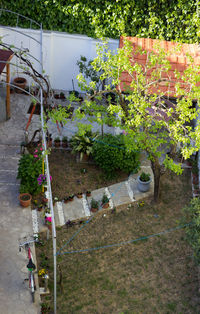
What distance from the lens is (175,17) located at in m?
14.7

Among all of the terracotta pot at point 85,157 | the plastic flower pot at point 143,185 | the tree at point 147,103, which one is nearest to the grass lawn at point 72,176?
the terracotta pot at point 85,157

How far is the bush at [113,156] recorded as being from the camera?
516 inches

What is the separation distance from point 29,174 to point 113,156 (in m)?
2.68

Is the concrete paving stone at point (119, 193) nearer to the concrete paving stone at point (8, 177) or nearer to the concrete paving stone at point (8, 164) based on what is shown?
the concrete paving stone at point (8, 177)

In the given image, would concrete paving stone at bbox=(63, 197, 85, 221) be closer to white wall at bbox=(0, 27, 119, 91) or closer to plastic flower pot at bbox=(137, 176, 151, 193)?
plastic flower pot at bbox=(137, 176, 151, 193)

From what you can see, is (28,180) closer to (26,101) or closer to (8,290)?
(8,290)

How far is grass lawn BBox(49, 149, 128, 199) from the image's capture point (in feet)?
43.1

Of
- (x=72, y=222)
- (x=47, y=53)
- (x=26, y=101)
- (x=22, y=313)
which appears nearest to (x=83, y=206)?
(x=72, y=222)

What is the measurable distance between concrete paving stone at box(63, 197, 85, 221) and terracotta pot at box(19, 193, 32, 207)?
108 cm

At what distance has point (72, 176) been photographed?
13555 mm

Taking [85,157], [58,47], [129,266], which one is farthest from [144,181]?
[58,47]

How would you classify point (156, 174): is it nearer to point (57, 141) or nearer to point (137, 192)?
point (137, 192)

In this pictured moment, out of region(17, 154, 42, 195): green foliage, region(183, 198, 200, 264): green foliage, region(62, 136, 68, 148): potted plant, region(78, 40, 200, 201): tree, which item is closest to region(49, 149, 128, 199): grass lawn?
region(62, 136, 68, 148): potted plant

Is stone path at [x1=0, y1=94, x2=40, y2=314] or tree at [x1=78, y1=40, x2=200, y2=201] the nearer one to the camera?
stone path at [x1=0, y1=94, x2=40, y2=314]
